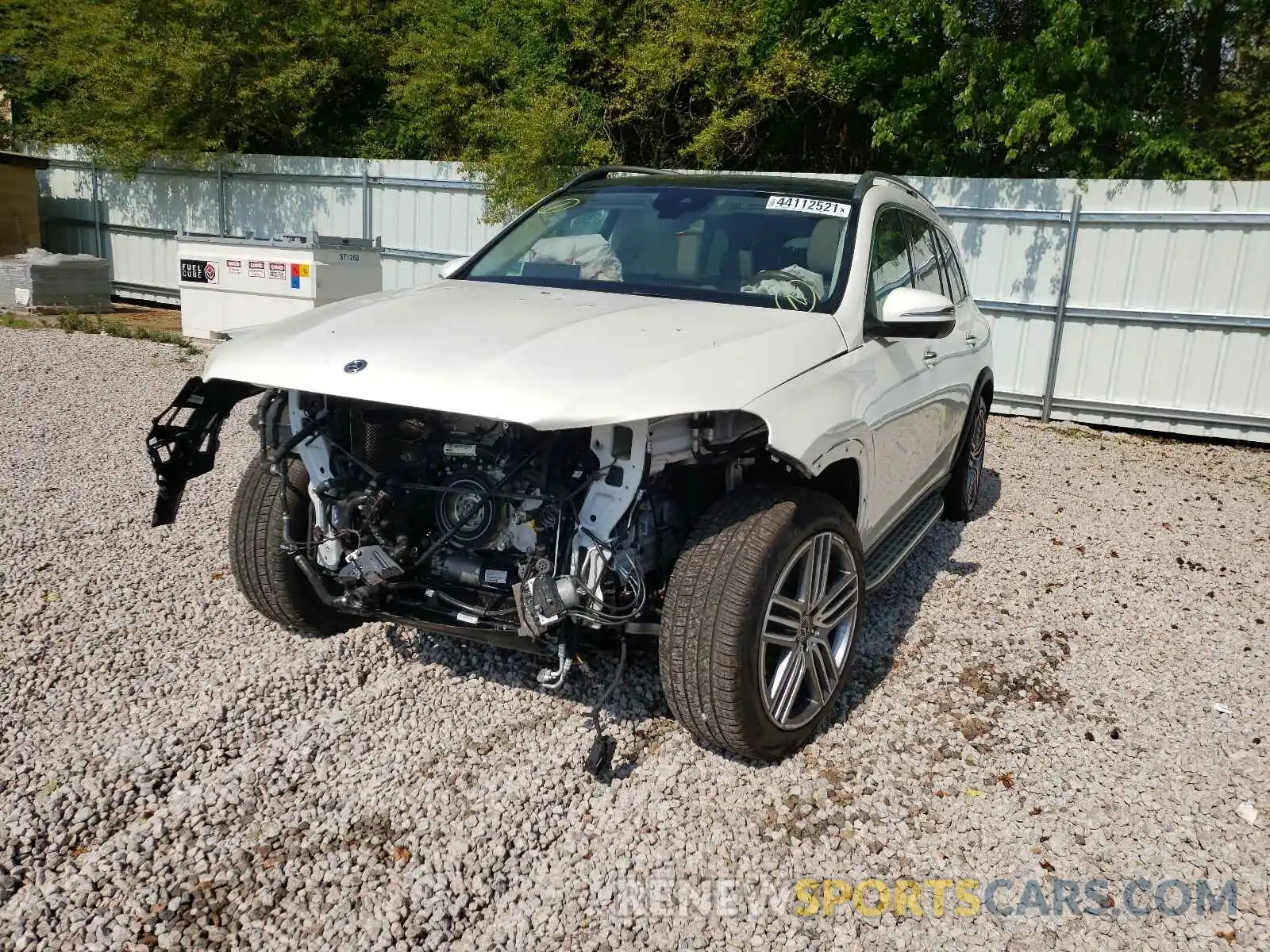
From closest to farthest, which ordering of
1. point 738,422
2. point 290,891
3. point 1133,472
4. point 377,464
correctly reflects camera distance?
point 290,891, point 738,422, point 377,464, point 1133,472

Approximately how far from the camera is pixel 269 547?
3725 mm

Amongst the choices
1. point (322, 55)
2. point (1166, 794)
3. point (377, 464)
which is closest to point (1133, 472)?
point (1166, 794)

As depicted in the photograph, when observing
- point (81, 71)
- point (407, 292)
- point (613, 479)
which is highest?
point (81, 71)

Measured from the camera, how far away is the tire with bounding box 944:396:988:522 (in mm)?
6020

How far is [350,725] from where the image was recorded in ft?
11.5

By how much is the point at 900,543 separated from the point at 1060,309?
21.2 feet

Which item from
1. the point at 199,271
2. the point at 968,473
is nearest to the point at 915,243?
the point at 968,473

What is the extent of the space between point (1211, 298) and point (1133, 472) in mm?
2171

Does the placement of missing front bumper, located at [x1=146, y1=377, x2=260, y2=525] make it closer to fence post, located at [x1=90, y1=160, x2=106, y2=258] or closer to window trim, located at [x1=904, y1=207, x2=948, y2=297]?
window trim, located at [x1=904, y1=207, x2=948, y2=297]

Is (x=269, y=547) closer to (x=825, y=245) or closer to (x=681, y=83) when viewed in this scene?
(x=825, y=245)

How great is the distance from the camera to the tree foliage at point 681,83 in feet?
38.1

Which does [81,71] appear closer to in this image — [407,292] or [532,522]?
[407,292]

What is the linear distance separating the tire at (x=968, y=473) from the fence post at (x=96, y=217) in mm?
14657
